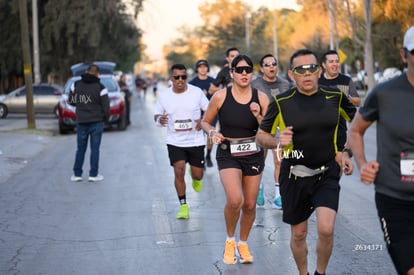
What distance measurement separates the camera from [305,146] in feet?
20.2

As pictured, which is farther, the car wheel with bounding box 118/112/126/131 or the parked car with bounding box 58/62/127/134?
the car wheel with bounding box 118/112/126/131

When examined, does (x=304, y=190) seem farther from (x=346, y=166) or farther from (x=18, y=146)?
(x=18, y=146)

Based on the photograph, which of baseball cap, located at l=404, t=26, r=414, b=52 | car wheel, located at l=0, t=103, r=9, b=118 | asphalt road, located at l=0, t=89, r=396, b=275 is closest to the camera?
baseball cap, located at l=404, t=26, r=414, b=52

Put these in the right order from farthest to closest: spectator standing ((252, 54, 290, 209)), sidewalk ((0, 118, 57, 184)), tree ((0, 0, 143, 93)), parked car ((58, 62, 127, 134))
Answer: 1. tree ((0, 0, 143, 93))
2. parked car ((58, 62, 127, 134))
3. sidewalk ((0, 118, 57, 184))
4. spectator standing ((252, 54, 290, 209))

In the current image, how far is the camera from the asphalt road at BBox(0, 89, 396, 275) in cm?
741

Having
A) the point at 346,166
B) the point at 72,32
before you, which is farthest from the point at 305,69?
the point at 72,32

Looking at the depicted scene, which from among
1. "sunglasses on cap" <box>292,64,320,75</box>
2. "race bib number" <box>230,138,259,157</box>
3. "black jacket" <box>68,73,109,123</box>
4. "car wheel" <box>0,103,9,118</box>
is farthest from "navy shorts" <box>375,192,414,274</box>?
"car wheel" <box>0,103,9,118</box>

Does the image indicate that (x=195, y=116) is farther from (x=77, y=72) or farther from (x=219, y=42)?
(x=219, y=42)

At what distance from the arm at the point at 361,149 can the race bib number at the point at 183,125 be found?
4925 mm

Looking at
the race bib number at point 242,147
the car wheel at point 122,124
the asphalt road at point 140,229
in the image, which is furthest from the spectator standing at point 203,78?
the car wheel at point 122,124

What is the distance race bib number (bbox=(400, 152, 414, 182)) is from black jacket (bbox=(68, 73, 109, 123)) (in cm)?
939

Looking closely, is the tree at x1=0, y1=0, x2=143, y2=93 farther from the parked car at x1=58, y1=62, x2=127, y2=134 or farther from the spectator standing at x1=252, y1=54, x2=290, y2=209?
the spectator standing at x1=252, y1=54, x2=290, y2=209

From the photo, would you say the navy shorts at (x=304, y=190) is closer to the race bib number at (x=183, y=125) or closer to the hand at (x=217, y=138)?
the hand at (x=217, y=138)

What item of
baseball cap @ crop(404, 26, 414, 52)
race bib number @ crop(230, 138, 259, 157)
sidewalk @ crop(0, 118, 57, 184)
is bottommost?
sidewalk @ crop(0, 118, 57, 184)
